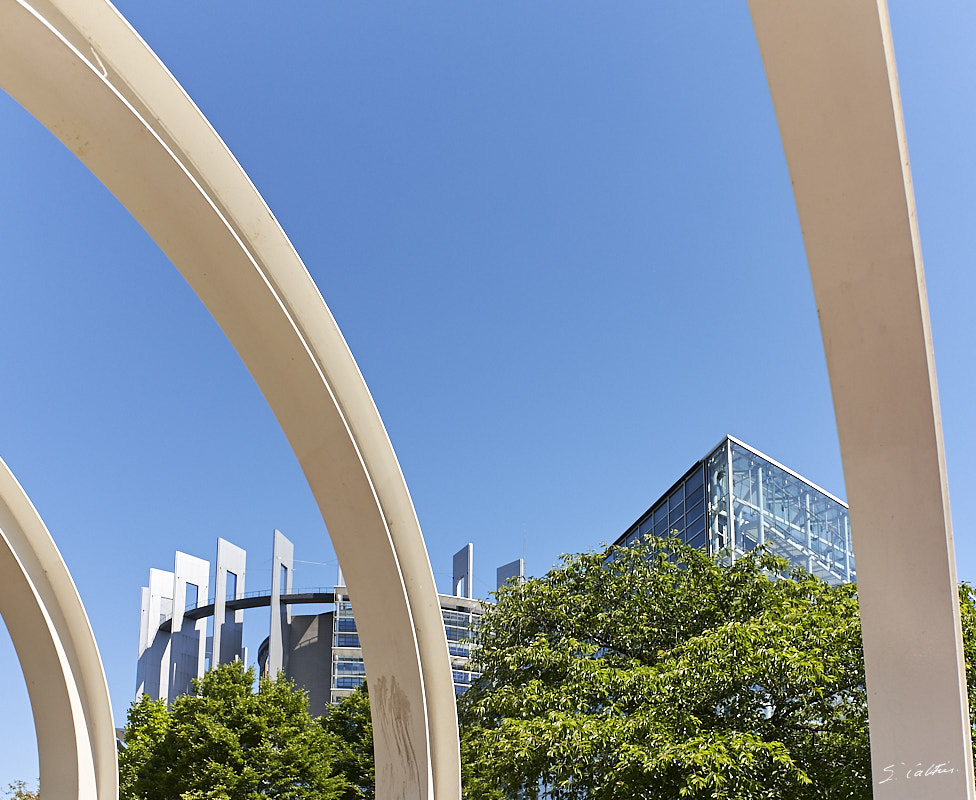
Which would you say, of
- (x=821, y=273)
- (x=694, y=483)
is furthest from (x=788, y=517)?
(x=821, y=273)

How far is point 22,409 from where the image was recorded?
39.0 m

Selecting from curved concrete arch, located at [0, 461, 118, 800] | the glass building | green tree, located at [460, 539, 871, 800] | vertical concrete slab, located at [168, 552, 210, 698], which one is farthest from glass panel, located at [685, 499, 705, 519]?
vertical concrete slab, located at [168, 552, 210, 698]

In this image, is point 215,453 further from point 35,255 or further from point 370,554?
point 370,554

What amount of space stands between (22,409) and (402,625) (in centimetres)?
3827

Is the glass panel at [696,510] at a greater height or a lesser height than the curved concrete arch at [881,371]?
greater

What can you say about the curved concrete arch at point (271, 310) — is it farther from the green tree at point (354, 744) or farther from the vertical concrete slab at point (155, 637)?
the vertical concrete slab at point (155, 637)

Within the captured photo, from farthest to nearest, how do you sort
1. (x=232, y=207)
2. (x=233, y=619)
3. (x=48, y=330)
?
(x=233, y=619) → (x=48, y=330) → (x=232, y=207)

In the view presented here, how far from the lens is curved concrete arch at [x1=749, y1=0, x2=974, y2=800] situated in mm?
2988

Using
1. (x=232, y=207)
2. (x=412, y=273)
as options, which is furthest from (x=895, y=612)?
(x=412, y=273)

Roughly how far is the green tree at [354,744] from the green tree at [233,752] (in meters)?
0.79

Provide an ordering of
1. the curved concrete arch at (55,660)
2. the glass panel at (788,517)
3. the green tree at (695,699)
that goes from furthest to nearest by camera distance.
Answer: the glass panel at (788,517) < the green tree at (695,699) < the curved concrete arch at (55,660)

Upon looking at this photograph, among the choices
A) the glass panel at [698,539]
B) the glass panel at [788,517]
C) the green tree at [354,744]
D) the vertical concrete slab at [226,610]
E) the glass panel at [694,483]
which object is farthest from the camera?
the vertical concrete slab at [226,610]

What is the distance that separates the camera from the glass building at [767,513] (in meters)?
27.0

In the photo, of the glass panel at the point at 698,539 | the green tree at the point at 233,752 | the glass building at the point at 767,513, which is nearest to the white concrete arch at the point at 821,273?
the green tree at the point at 233,752
